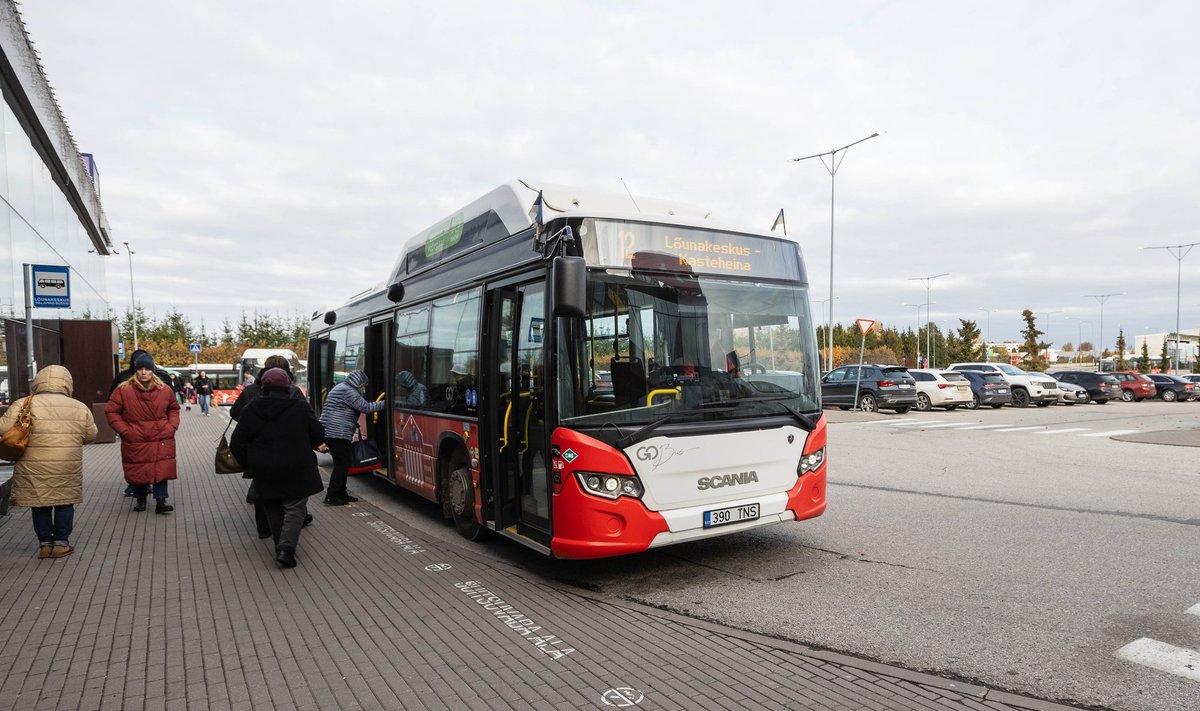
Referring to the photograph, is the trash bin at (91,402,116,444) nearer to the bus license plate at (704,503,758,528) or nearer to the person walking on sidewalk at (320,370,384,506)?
the person walking on sidewalk at (320,370,384,506)

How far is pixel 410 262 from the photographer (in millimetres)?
9445

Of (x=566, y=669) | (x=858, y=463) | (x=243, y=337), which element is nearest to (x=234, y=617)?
(x=566, y=669)

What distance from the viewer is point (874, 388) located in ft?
85.5

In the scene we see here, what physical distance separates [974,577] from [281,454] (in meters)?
5.72

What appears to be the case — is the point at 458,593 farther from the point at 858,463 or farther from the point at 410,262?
the point at 858,463

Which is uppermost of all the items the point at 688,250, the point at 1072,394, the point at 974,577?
the point at 688,250

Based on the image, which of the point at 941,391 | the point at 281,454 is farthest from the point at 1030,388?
the point at 281,454

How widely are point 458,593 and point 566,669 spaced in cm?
167

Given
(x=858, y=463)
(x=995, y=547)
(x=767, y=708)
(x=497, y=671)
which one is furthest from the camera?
(x=858, y=463)

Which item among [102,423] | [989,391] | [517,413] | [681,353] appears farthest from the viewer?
[989,391]

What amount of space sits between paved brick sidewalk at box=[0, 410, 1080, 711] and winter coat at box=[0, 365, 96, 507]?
2.06 ft

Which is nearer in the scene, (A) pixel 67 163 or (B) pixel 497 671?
(B) pixel 497 671

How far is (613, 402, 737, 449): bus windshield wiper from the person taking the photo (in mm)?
5266

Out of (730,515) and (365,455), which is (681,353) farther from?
(365,455)
